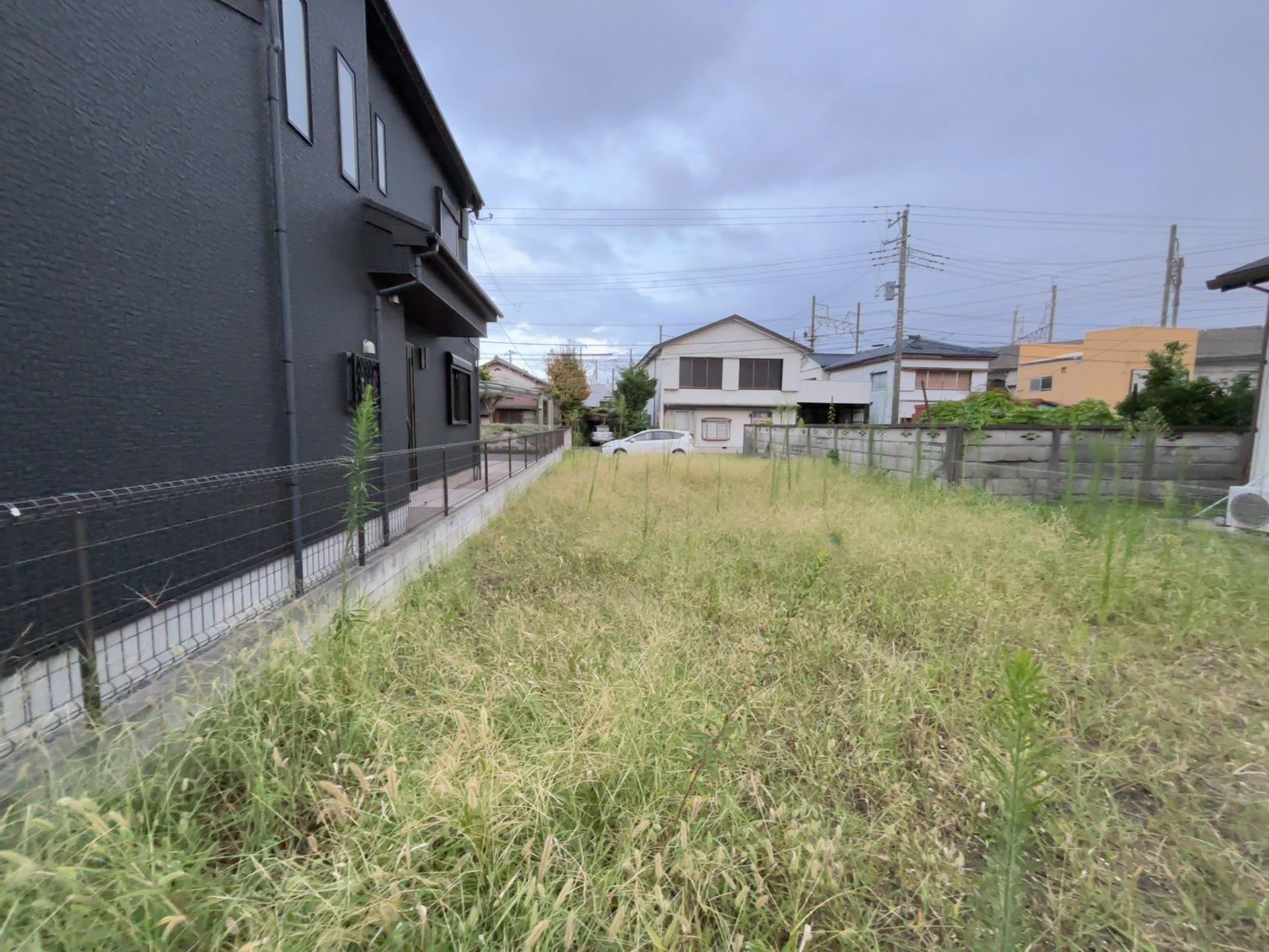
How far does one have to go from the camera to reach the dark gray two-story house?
2.26 m

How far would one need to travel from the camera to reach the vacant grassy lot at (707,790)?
1.15m

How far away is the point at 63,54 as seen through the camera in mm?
2377

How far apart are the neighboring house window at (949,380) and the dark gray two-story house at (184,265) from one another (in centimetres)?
2488

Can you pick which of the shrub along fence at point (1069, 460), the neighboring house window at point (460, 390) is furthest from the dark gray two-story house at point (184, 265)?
the shrub along fence at point (1069, 460)

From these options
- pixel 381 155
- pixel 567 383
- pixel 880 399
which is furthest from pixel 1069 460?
pixel 567 383

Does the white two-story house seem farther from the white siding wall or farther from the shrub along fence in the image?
the shrub along fence

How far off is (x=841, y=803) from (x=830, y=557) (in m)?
2.20

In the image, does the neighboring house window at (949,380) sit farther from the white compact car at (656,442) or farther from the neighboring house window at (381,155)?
the neighboring house window at (381,155)

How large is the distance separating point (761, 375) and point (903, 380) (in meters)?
6.32

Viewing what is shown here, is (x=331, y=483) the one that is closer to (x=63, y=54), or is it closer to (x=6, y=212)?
(x=6, y=212)

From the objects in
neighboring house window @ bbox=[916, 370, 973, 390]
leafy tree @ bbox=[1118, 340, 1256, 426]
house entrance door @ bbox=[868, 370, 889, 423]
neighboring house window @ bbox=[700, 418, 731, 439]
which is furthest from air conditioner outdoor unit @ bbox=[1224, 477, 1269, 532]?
neighboring house window @ bbox=[916, 370, 973, 390]

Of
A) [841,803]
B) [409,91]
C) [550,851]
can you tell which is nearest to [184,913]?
[550,851]

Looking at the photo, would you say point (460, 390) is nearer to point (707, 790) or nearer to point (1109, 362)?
point (707, 790)

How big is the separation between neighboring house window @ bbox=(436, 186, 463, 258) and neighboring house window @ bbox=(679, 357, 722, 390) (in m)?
16.1
